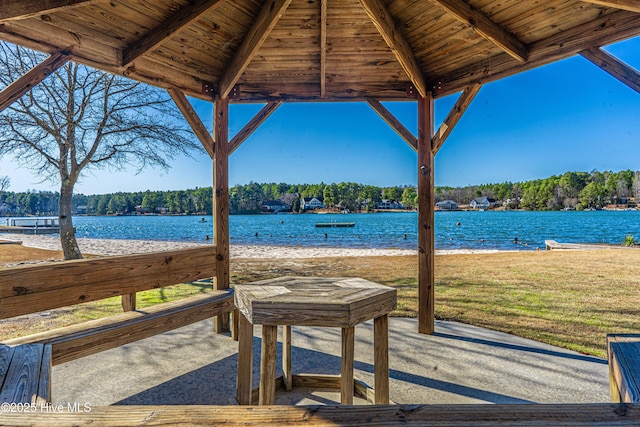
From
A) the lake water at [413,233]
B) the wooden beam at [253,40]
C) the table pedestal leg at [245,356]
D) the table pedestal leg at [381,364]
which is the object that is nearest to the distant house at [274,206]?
the lake water at [413,233]

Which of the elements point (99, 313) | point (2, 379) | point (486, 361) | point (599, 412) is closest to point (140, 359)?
point (2, 379)

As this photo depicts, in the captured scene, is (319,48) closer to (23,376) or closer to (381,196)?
(23,376)

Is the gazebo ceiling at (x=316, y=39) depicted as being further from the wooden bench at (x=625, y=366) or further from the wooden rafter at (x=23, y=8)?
the wooden bench at (x=625, y=366)

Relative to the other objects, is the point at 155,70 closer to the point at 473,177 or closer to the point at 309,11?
the point at 309,11

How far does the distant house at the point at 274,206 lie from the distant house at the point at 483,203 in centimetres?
2875

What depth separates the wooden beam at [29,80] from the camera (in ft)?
7.35

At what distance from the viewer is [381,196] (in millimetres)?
49594

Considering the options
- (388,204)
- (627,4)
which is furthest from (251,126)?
(388,204)

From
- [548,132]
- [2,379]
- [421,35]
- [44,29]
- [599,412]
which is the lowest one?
[2,379]

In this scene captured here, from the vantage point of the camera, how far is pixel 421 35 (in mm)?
2980

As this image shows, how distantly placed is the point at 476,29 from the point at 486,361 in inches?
101

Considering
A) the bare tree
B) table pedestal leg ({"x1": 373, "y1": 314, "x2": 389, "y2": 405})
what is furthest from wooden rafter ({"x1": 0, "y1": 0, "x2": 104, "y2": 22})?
the bare tree

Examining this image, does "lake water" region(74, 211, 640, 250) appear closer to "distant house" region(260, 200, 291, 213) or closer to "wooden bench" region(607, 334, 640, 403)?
"distant house" region(260, 200, 291, 213)

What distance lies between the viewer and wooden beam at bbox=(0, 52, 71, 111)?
224 centimetres
